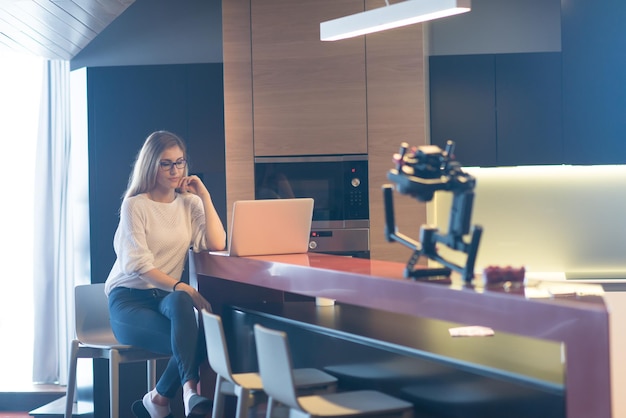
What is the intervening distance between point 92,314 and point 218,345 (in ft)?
5.17

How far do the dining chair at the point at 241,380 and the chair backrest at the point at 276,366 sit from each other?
0.23 m

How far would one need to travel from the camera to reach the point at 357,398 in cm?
273

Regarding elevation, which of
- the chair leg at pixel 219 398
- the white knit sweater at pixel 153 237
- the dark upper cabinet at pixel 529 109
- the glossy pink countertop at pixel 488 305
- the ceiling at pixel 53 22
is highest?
the ceiling at pixel 53 22

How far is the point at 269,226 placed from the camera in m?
3.82

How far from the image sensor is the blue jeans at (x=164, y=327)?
3.67m

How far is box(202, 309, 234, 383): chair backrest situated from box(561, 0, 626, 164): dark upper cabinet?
10.2ft

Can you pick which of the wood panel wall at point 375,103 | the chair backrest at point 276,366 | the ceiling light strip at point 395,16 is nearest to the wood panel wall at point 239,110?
the wood panel wall at point 375,103

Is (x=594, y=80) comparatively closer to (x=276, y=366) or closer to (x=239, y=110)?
(x=239, y=110)

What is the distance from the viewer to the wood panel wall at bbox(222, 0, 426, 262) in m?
5.28

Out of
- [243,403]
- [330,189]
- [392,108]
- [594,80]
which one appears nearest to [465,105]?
[392,108]

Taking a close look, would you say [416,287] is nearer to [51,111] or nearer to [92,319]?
[92,319]

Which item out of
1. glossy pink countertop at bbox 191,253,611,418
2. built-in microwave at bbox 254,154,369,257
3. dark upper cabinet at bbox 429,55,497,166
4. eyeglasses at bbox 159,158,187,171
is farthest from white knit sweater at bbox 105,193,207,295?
dark upper cabinet at bbox 429,55,497,166

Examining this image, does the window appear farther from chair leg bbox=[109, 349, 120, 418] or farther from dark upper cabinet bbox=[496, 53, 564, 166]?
dark upper cabinet bbox=[496, 53, 564, 166]

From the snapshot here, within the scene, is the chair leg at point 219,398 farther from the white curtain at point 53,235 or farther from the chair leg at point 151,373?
the white curtain at point 53,235
